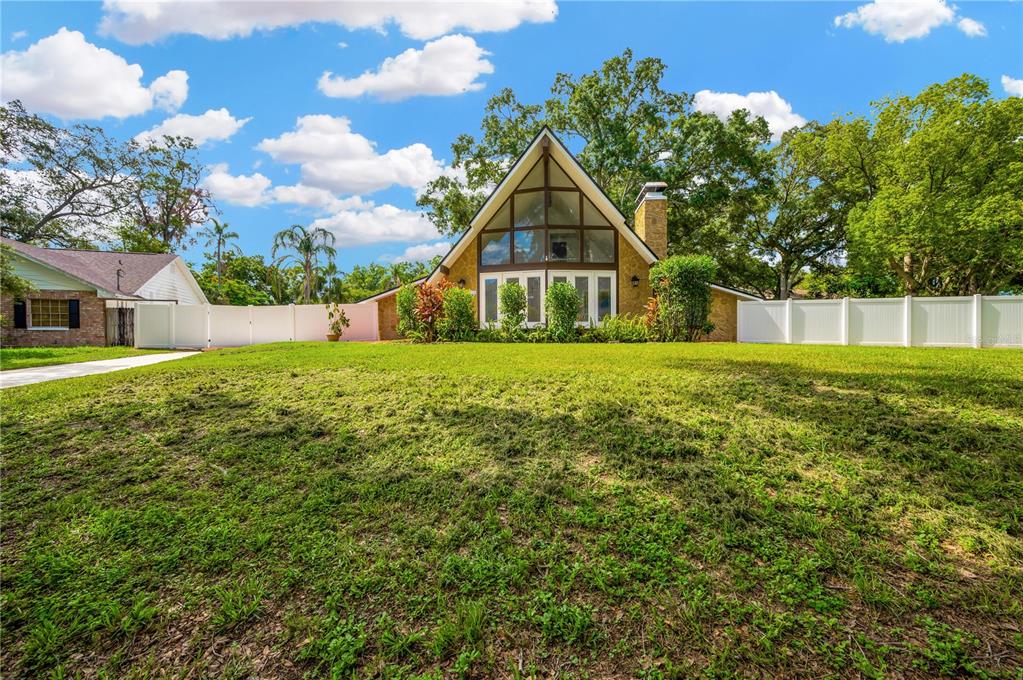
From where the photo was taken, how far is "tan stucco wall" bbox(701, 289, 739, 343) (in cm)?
1598

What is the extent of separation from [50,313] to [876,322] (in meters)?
29.3

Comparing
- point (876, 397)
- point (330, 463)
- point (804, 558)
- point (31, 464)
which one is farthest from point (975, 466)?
point (31, 464)

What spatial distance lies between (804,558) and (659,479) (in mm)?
1021

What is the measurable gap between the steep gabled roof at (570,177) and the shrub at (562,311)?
3380mm

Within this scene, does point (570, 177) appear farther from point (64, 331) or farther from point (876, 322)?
point (64, 331)

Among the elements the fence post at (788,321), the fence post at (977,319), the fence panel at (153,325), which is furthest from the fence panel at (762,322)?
the fence panel at (153,325)

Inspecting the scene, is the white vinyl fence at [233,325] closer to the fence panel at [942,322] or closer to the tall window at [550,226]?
the tall window at [550,226]

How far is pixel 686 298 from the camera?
1328cm

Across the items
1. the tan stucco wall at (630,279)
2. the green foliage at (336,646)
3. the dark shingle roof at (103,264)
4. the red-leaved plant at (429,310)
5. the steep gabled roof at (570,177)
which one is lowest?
the green foliage at (336,646)

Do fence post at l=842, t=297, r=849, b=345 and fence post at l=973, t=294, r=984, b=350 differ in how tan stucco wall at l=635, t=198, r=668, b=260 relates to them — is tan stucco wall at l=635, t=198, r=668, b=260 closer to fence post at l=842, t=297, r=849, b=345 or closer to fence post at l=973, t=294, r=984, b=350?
fence post at l=842, t=297, r=849, b=345

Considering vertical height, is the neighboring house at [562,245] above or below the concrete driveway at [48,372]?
above

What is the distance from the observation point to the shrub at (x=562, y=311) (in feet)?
45.5

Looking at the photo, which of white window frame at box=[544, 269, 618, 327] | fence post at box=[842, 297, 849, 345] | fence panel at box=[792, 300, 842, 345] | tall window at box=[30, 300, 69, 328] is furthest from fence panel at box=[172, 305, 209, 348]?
fence post at box=[842, 297, 849, 345]

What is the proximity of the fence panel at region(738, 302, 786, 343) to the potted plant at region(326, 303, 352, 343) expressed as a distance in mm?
15208
